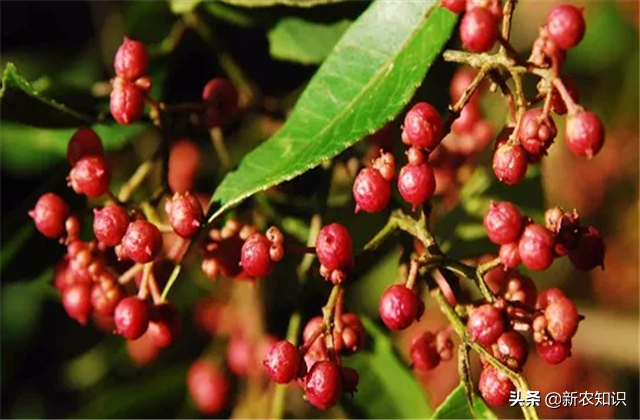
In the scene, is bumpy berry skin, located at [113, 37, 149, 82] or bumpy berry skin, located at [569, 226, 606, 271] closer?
bumpy berry skin, located at [569, 226, 606, 271]

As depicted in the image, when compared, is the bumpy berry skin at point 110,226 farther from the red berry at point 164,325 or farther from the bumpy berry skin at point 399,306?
the bumpy berry skin at point 399,306

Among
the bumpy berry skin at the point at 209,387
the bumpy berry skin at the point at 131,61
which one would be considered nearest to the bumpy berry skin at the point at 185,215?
the bumpy berry skin at the point at 131,61

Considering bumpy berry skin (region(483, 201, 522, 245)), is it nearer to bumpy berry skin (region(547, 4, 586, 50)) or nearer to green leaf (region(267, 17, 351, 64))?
bumpy berry skin (region(547, 4, 586, 50))

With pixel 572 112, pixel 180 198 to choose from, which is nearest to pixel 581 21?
pixel 572 112

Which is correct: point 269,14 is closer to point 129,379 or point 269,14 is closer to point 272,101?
point 272,101

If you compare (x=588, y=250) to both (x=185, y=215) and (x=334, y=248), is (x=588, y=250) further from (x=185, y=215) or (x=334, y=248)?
(x=185, y=215)

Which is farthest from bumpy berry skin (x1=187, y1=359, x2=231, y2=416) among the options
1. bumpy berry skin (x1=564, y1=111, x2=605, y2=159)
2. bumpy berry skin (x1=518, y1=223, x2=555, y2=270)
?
bumpy berry skin (x1=564, y1=111, x2=605, y2=159)

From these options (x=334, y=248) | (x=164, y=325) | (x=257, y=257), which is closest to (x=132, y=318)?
(x=164, y=325)
